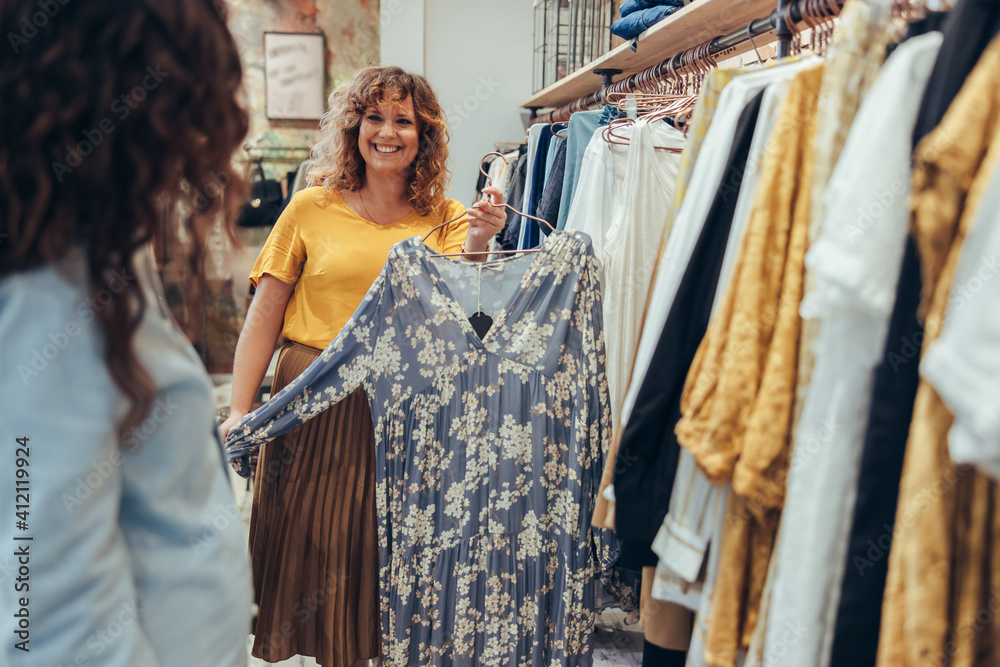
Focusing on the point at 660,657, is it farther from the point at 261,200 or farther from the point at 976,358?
the point at 261,200

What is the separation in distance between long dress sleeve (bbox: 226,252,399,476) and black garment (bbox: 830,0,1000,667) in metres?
0.90

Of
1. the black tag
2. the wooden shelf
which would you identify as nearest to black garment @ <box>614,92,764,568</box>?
the black tag

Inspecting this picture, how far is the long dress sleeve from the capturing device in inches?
52.2

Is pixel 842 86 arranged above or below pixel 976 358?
above

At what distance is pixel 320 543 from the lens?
1.44 m

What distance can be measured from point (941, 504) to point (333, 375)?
3.43ft

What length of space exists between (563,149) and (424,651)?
1.54m

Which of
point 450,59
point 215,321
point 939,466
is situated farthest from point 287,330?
point 215,321

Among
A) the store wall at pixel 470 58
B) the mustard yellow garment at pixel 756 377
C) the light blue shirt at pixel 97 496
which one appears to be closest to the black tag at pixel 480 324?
the mustard yellow garment at pixel 756 377

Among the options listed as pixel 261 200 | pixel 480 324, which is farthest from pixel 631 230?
pixel 261 200

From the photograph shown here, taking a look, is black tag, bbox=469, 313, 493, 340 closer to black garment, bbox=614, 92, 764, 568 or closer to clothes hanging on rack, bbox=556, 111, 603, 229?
black garment, bbox=614, 92, 764, 568

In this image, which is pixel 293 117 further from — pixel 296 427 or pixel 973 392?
pixel 973 392

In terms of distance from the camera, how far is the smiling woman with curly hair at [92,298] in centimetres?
51

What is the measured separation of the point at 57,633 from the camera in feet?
1.76
